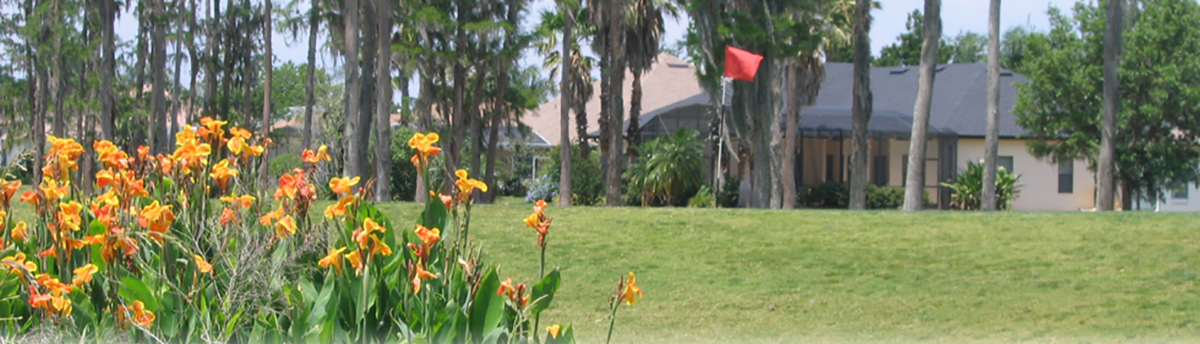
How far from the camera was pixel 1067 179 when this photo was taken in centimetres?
3259

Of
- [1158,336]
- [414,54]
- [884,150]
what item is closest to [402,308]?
[1158,336]

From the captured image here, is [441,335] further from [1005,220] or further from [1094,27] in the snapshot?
[1094,27]

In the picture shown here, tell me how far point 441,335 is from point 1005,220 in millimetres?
11316

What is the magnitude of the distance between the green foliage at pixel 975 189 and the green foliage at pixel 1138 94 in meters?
1.68

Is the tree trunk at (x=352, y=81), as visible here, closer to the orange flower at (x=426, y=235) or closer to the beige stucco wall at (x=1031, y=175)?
the orange flower at (x=426, y=235)

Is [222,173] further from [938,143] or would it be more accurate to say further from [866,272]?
[938,143]

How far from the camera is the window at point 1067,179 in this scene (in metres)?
32.5

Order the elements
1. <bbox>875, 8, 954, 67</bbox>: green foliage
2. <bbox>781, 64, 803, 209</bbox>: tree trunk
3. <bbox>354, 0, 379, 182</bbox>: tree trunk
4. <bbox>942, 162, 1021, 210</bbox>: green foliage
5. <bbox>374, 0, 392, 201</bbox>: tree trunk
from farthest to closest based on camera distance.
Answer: <bbox>875, 8, 954, 67</bbox>: green foliage < <bbox>942, 162, 1021, 210</bbox>: green foliage < <bbox>781, 64, 803, 209</bbox>: tree trunk < <bbox>374, 0, 392, 201</bbox>: tree trunk < <bbox>354, 0, 379, 182</bbox>: tree trunk

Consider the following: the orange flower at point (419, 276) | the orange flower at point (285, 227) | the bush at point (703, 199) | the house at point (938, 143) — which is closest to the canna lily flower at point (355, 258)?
the orange flower at point (419, 276)

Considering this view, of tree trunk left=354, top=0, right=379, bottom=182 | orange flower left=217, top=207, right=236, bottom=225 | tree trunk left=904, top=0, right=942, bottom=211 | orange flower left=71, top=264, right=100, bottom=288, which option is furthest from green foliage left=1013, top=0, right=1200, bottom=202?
orange flower left=71, top=264, right=100, bottom=288

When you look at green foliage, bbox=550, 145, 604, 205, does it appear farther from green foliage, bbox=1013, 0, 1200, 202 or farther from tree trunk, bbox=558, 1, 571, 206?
green foliage, bbox=1013, 0, 1200, 202

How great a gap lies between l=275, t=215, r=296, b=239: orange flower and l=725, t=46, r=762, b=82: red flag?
48.2 feet

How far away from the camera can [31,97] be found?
1448 inches

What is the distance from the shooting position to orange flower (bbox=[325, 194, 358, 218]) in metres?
3.82
